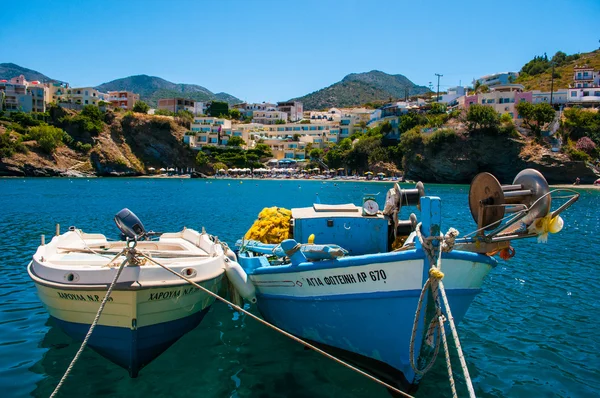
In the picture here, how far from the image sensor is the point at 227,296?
39.3 feet

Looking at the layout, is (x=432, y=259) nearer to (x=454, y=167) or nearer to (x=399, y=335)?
(x=399, y=335)

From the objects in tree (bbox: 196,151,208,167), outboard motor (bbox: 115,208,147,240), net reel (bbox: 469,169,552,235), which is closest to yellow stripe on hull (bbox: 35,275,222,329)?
outboard motor (bbox: 115,208,147,240)

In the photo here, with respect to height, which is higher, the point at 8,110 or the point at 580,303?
the point at 8,110

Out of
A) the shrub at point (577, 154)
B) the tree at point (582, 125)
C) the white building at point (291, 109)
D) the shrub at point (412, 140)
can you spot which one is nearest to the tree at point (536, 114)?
the tree at point (582, 125)

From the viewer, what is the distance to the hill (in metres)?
109

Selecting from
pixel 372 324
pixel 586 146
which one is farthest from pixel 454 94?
pixel 372 324

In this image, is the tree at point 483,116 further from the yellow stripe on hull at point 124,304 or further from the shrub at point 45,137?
the shrub at point 45,137

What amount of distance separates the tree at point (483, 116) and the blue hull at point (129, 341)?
266 ft

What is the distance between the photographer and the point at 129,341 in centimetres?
780

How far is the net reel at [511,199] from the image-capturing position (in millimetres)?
7336

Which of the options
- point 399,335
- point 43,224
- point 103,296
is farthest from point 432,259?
point 43,224

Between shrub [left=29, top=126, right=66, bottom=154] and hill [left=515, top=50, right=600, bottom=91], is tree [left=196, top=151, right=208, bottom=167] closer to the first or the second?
shrub [left=29, top=126, right=66, bottom=154]

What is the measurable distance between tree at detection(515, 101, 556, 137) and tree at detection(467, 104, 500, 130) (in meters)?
4.76

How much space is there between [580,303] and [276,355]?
9.13 m
